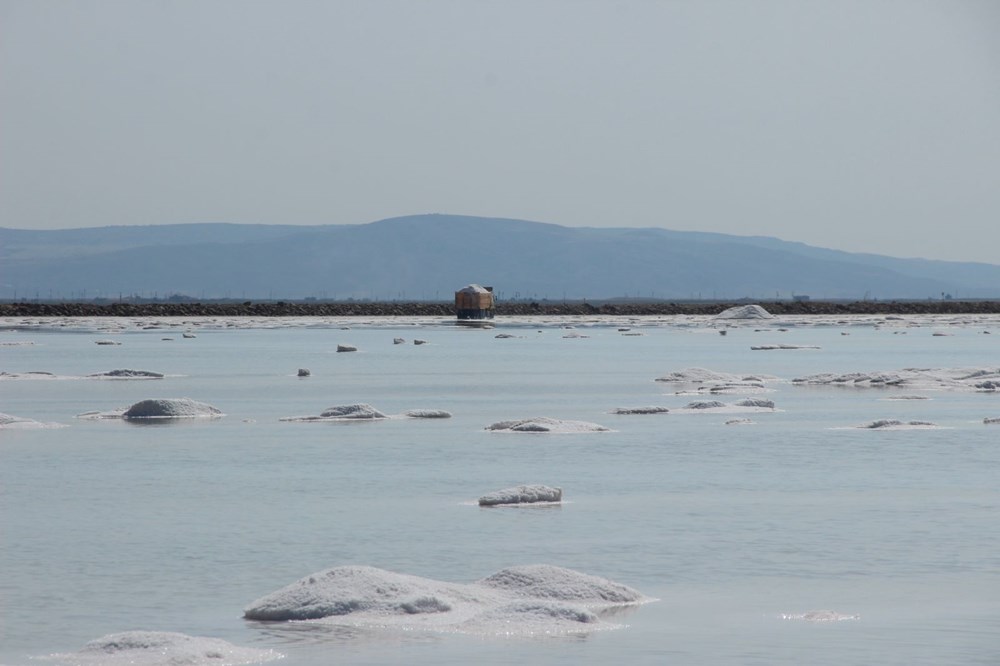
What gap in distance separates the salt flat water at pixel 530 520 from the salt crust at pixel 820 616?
91mm

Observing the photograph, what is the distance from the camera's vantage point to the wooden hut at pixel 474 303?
101162 millimetres

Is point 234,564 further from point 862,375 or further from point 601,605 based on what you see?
point 862,375

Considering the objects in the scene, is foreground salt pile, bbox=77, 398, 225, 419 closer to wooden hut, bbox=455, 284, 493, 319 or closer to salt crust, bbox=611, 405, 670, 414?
salt crust, bbox=611, 405, 670, 414

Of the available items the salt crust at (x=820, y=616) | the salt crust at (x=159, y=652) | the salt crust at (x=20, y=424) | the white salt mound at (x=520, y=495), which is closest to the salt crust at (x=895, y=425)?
the white salt mound at (x=520, y=495)

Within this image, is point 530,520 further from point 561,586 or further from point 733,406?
point 733,406

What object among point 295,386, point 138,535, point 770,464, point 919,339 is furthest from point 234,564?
point 919,339

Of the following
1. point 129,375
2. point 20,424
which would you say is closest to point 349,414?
point 20,424

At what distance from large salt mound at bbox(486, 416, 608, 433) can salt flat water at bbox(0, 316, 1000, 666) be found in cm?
25

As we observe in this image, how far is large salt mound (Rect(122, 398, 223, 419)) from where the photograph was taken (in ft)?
91.2

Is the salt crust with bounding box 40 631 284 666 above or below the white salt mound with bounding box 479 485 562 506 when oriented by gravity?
below

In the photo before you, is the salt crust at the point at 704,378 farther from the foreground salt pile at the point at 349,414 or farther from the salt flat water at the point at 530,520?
the foreground salt pile at the point at 349,414

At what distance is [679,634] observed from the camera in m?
11.0

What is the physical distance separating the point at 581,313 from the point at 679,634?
129m

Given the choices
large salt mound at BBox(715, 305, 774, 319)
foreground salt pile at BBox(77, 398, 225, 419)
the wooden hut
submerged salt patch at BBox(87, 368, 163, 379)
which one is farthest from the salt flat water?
large salt mound at BBox(715, 305, 774, 319)
